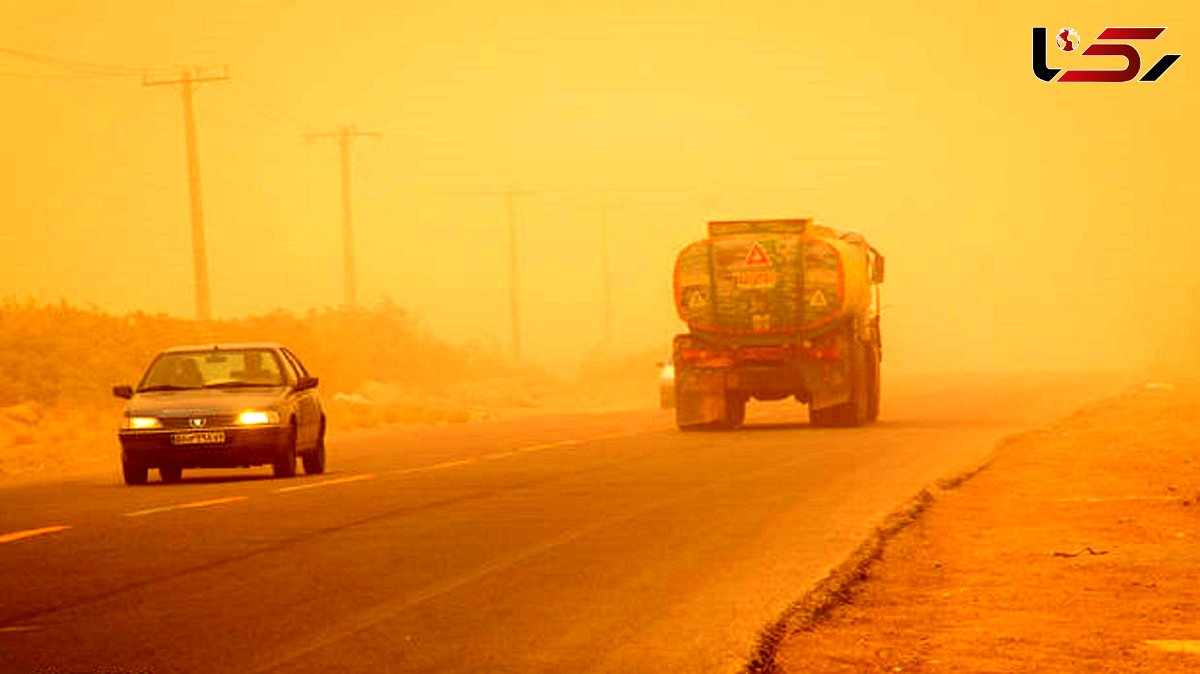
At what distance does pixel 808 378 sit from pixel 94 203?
14123 centimetres

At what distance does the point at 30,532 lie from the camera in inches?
763

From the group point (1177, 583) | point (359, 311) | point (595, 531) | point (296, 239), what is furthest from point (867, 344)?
point (296, 239)

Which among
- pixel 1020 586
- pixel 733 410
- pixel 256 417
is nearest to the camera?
pixel 1020 586

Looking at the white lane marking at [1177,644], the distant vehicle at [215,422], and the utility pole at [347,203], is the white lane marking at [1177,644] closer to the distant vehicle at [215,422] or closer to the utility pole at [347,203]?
the distant vehicle at [215,422]

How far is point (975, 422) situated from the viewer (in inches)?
1672

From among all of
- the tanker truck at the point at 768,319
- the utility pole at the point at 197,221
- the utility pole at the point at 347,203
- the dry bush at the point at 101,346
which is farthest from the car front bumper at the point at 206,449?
the utility pole at the point at 347,203

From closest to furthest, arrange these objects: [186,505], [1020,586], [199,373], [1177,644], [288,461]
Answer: [1177,644] < [1020,586] < [186,505] < [288,461] < [199,373]

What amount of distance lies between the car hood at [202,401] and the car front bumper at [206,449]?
22 centimetres

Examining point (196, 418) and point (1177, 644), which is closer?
point (1177, 644)

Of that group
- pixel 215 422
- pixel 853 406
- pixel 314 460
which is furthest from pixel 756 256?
pixel 215 422

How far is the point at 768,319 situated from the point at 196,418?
15.2 metres

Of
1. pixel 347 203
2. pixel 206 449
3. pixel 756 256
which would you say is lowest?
pixel 206 449

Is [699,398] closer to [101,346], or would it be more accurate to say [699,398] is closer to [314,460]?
[314,460]

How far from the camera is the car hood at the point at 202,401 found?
25859mm
